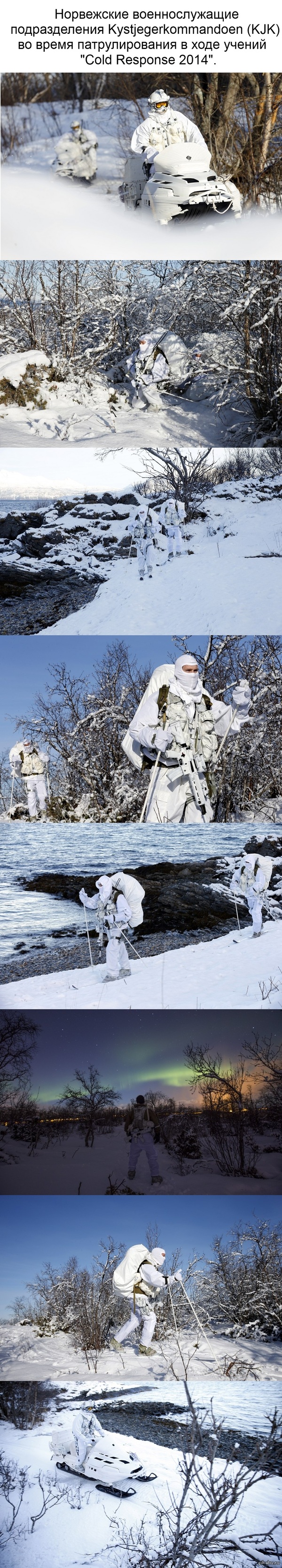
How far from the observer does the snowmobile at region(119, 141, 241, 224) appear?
6723 mm

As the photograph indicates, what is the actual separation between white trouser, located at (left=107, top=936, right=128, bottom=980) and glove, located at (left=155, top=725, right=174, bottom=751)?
970mm

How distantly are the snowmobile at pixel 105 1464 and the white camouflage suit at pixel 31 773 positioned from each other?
9.50ft

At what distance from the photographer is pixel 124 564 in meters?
6.48

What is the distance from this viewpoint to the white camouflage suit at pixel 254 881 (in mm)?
6113

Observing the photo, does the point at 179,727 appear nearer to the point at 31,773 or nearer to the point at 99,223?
the point at 31,773

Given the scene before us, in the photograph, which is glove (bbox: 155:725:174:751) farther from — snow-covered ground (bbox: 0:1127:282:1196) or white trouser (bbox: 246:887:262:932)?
snow-covered ground (bbox: 0:1127:282:1196)

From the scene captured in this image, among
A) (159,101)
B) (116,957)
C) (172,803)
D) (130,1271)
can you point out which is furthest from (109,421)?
(130,1271)

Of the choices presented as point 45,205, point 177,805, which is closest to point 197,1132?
point 177,805

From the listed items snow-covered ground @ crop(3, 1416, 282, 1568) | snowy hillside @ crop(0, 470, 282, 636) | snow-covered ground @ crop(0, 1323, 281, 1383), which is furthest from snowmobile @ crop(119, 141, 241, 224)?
snow-covered ground @ crop(3, 1416, 282, 1568)

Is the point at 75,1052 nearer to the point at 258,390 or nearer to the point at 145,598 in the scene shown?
the point at 145,598

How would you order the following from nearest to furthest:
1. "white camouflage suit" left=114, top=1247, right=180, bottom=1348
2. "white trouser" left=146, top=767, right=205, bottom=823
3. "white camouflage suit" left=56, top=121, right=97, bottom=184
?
"white camouflage suit" left=114, top=1247, right=180, bottom=1348
"white trouser" left=146, top=767, right=205, bottom=823
"white camouflage suit" left=56, top=121, right=97, bottom=184

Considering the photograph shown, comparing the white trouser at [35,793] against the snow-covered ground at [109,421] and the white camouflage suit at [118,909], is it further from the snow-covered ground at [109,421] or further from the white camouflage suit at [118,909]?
the snow-covered ground at [109,421]

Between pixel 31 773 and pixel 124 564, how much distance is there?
119cm

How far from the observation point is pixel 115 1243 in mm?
6363
